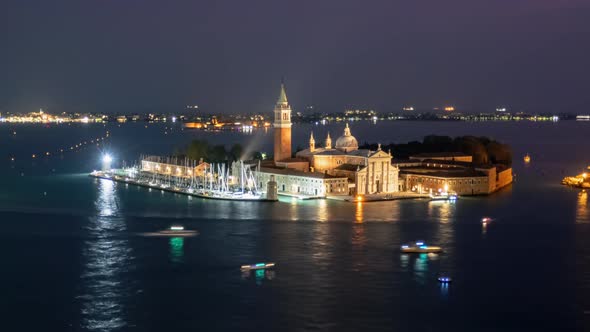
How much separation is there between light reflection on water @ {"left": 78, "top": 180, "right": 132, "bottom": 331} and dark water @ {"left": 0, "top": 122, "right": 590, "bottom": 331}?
3 cm

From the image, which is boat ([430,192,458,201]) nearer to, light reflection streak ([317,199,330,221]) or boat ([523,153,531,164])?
light reflection streak ([317,199,330,221])

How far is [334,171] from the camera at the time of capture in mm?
24656

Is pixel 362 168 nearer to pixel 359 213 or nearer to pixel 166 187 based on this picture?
pixel 359 213

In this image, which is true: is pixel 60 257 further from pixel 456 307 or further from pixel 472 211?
pixel 472 211

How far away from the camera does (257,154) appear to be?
100 ft

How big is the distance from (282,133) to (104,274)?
47.5 feet

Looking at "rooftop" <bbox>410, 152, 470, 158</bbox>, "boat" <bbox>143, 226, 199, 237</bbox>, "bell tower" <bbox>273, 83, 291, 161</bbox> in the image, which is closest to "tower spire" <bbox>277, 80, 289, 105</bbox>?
"bell tower" <bbox>273, 83, 291, 161</bbox>

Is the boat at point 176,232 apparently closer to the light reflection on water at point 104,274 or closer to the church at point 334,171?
the light reflection on water at point 104,274

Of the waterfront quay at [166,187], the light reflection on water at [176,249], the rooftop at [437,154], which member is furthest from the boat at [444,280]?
the rooftop at [437,154]

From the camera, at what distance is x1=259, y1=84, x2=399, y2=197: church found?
2300 centimetres

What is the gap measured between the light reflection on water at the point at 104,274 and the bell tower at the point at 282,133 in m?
8.59

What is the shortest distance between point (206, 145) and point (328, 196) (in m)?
9.72

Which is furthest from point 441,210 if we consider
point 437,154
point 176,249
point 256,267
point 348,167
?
point 437,154

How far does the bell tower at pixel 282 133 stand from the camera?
87.6 feet
